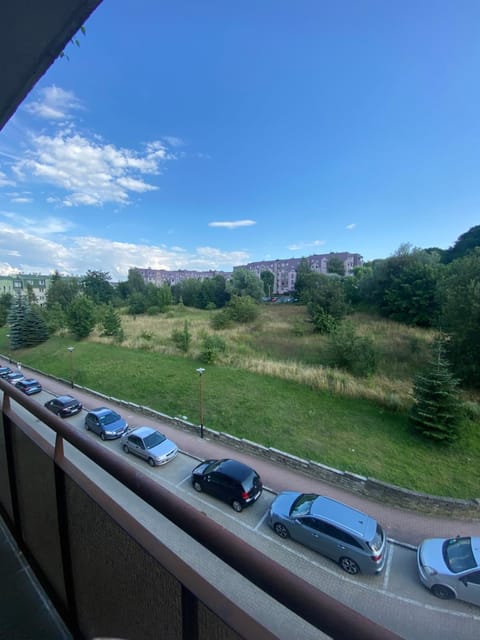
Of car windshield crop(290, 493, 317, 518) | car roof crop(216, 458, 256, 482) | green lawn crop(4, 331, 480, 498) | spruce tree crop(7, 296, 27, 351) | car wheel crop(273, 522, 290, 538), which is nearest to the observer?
car windshield crop(290, 493, 317, 518)

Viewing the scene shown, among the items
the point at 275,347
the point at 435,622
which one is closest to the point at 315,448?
the point at 435,622

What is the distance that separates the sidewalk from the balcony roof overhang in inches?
328

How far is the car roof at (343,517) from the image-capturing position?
17.0 ft

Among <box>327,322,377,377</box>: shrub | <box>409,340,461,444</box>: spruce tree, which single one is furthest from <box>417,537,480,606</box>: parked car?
<box>327,322,377,377</box>: shrub

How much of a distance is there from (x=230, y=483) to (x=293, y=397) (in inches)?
246

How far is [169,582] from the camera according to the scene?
90 centimetres

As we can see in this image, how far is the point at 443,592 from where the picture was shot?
15.6 feet

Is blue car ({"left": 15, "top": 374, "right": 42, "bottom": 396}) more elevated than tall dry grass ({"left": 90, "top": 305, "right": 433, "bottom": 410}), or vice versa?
Result: tall dry grass ({"left": 90, "top": 305, "right": 433, "bottom": 410})

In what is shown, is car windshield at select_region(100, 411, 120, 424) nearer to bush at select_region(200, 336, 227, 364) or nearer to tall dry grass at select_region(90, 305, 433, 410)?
bush at select_region(200, 336, 227, 364)

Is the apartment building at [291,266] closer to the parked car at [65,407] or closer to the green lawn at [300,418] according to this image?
the green lawn at [300,418]

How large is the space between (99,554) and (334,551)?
5701 millimetres

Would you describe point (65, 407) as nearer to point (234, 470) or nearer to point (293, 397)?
point (234, 470)

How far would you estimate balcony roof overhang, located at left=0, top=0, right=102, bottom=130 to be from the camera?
1.10 metres

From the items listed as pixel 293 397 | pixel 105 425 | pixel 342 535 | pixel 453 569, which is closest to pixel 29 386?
pixel 105 425
